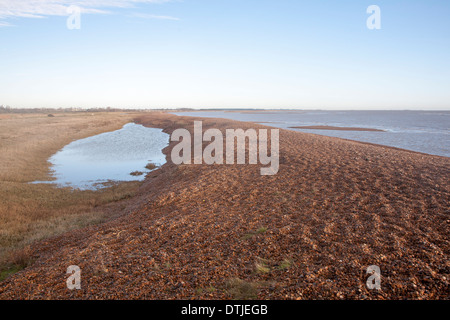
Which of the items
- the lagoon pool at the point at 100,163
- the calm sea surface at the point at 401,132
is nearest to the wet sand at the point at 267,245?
the lagoon pool at the point at 100,163

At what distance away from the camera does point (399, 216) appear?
8281 mm

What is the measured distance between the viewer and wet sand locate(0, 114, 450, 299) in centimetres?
533

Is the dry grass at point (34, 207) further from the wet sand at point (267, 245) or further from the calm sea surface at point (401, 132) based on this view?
the calm sea surface at point (401, 132)

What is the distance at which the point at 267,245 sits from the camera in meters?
7.10

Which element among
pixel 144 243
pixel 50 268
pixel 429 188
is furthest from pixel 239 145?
pixel 50 268

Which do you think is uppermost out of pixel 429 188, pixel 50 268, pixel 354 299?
pixel 429 188

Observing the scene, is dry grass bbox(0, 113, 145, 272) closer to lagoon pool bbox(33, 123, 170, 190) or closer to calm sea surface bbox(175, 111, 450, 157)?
lagoon pool bbox(33, 123, 170, 190)

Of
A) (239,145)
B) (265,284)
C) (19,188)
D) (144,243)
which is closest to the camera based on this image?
(265,284)

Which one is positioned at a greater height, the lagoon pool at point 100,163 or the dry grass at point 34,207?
the lagoon pool at point 100,163

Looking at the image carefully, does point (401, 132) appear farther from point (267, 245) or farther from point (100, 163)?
point (267, 245)

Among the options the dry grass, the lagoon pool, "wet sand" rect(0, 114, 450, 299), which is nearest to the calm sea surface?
"wet sand" rect(0, 114, 450, 299)

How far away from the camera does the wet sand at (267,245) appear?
533 centimetres
